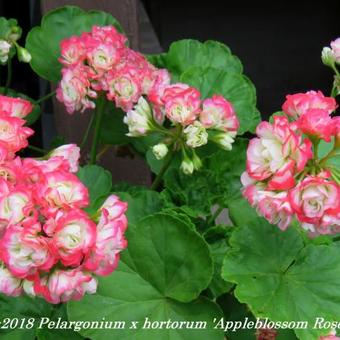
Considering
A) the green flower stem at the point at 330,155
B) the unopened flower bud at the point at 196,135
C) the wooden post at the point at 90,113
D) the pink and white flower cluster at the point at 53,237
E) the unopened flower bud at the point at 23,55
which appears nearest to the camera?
the pink and white flower cluster at the point at 53,237

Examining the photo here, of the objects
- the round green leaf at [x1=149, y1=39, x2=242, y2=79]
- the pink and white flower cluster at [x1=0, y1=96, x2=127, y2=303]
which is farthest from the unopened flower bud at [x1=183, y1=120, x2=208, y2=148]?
the round green leaf at [x1=149, y1=39, x2=242, y2=79]

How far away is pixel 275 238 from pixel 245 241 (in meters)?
0.05

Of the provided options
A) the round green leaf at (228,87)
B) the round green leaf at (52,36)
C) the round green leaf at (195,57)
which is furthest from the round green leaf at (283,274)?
the round green leaf at (52,36)

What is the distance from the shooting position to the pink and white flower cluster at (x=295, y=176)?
812mm

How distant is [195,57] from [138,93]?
249 mm

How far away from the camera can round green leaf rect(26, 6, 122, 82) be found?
4.30ft

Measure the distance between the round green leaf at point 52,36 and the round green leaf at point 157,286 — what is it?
1.50 feet

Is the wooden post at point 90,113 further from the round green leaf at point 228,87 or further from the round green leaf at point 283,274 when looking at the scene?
the round green leaf at point 283,274

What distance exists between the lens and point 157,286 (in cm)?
98

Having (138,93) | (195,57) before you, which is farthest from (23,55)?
(195,57)

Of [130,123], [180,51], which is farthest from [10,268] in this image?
[180,51]

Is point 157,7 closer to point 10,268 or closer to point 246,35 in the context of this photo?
point 246,35

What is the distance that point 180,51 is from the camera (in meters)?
1.34

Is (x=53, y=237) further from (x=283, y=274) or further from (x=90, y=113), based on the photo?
(x=90, y=113)
